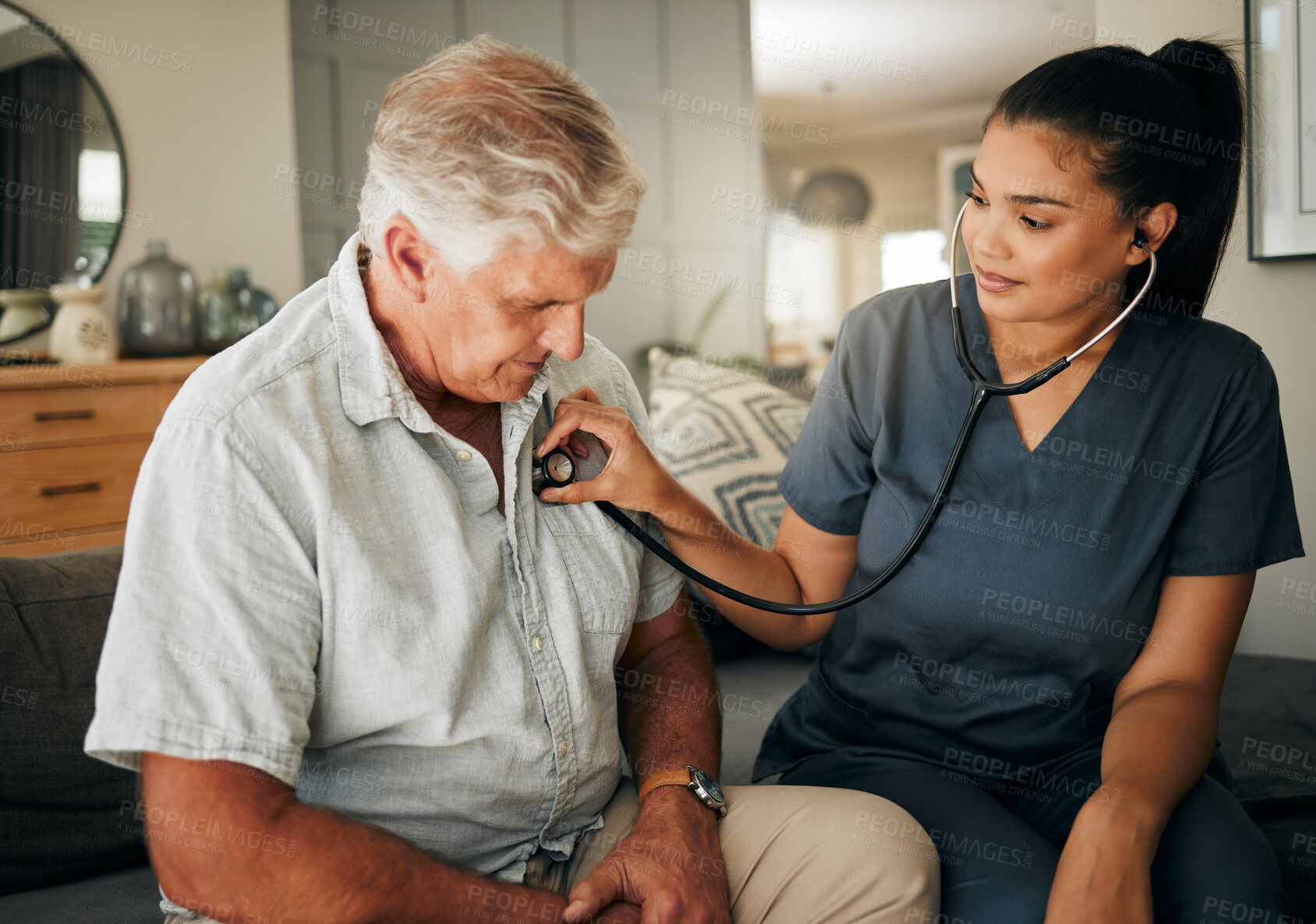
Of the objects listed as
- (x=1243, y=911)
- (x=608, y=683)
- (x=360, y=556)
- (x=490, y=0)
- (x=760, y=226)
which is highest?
(x=490, y=0)

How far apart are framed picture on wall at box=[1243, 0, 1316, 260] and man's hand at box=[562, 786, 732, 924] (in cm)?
158

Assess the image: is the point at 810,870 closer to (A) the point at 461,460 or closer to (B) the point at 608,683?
(B) the point at 608,683

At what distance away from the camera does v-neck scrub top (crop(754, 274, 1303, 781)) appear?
3.55 feet

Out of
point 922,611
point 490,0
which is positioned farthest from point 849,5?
point 922,611

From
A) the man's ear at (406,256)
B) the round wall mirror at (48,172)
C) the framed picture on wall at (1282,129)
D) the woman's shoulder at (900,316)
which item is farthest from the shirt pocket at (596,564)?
the round wall mirror at (48,172)

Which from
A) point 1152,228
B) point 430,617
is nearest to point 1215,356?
point 1152,228

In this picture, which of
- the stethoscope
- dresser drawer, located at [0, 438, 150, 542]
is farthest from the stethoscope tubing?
dresser drawer, located at [0, 438, 150, 542]

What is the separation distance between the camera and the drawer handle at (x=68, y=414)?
2408 millimetres

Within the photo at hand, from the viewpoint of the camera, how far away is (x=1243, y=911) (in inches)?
35.3

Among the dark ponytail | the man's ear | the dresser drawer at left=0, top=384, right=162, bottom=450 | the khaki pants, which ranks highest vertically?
the dark ponytail

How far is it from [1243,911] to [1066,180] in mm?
739

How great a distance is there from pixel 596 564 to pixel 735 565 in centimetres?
21

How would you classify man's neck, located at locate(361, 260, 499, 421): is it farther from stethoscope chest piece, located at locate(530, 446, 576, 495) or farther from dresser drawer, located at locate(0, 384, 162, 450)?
dresser drawer, located at locate(0, 384, 162, 450)

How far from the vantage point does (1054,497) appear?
1.10 metres
